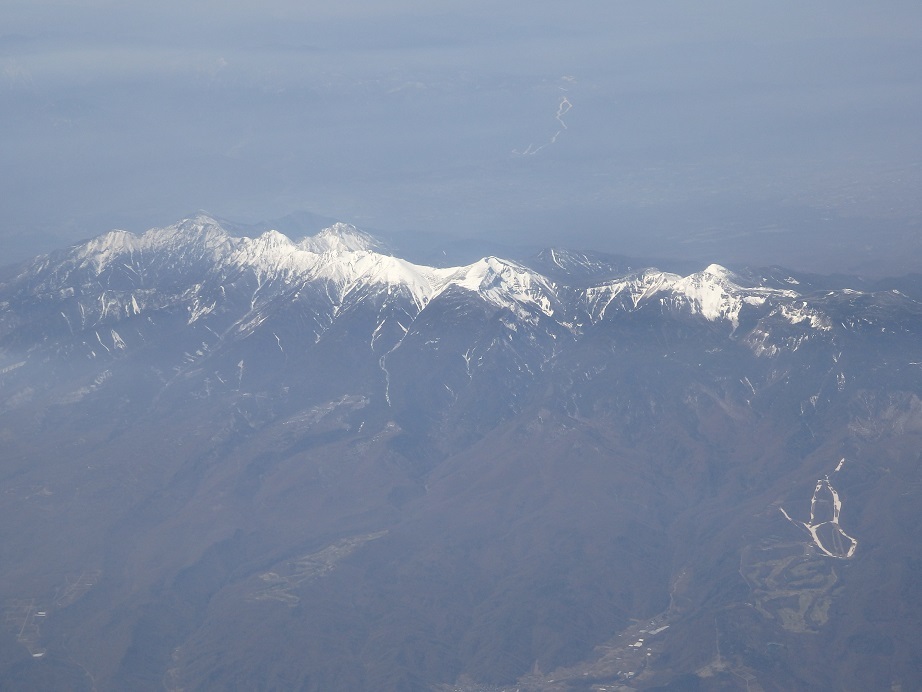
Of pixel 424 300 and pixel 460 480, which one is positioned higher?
pixel 424 300

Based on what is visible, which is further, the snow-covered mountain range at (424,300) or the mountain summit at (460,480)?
the snow-covered mountain range at (424,300)

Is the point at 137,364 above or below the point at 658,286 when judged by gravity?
below

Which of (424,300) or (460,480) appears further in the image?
(424,300)

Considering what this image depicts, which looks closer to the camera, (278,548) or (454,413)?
(278,548)

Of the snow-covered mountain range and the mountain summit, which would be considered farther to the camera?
the snow-covered mountain range

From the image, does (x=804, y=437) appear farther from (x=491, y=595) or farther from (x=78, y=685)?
(x=78, y=685)

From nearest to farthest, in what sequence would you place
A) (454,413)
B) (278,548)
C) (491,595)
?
(491,595)
(278,548)
(454,413)

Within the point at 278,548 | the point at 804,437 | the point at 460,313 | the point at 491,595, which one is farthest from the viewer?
the point at 460,313

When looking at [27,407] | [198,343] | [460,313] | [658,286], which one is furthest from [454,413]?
[27,407]
